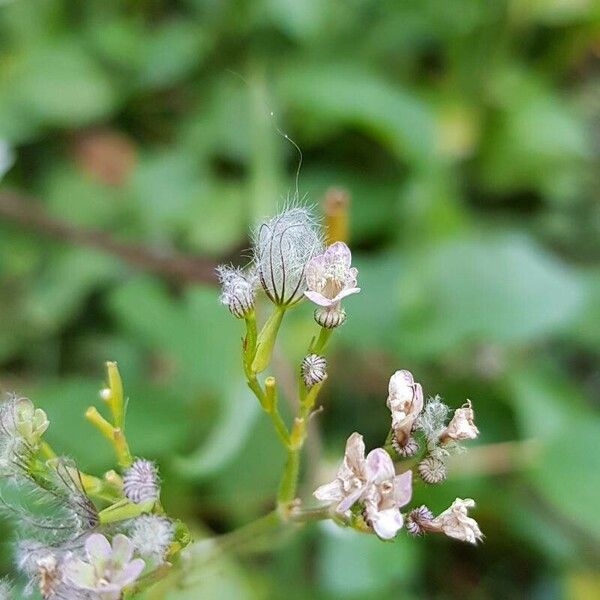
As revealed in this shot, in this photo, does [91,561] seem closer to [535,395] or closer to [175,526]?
[175,526]

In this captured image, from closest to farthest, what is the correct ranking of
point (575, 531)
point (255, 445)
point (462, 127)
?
point (255, 445), point (575, 531), point (462, 127)

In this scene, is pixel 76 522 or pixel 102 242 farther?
pixel 102 242

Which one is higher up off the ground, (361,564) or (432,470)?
(361,564)

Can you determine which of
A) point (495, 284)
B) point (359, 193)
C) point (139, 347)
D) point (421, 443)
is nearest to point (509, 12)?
point (359, 193)

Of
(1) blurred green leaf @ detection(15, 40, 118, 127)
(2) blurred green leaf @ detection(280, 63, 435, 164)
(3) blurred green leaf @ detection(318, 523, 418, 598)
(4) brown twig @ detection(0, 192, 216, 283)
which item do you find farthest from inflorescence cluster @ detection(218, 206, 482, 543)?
(1) blurred green leaf @ detection(15, 40, 118, 127)

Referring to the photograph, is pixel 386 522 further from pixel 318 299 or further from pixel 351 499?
pixel 318 299

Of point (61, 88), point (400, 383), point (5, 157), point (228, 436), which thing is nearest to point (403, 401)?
point (400, 383)

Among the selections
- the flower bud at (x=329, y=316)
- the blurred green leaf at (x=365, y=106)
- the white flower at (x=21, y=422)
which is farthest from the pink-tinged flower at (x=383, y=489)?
the blurred green leaf at (x=365, y=106)
